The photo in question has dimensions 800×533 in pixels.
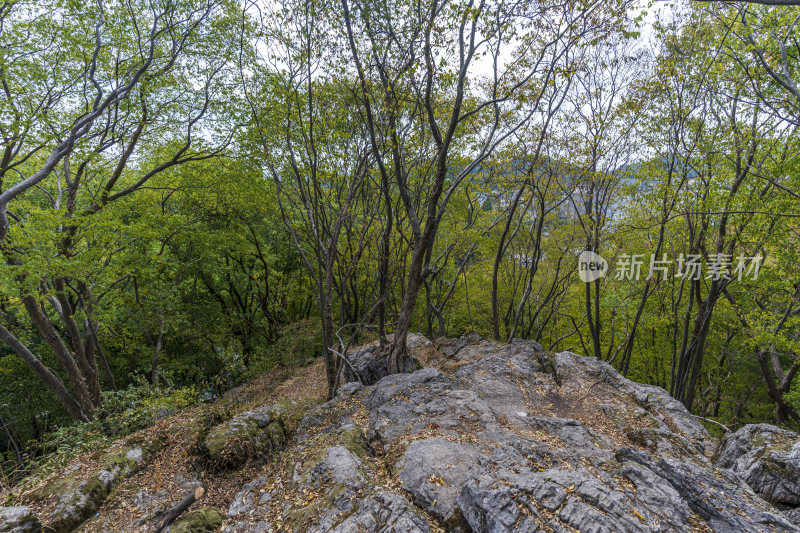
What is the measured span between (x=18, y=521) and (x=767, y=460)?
438 inches

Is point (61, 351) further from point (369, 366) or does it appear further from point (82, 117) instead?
point (369, 366)

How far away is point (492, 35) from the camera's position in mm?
7398

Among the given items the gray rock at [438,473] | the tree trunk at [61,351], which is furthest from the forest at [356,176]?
the gray rock at [438,473]

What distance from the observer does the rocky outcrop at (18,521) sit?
4539mm

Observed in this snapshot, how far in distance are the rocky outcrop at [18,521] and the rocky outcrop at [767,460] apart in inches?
421

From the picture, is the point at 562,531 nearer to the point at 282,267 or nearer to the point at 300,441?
the point at 300,441

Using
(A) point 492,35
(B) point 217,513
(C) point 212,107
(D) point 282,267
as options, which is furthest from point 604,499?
(D) point 282,267

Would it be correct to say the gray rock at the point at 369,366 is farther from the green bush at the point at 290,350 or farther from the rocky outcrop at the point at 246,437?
the green bush at the point at 290,350

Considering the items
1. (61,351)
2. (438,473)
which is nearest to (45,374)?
(61,351)

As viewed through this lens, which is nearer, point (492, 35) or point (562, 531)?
point (562, 531)

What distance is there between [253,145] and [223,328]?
9391mm

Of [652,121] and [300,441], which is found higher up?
[652,121]

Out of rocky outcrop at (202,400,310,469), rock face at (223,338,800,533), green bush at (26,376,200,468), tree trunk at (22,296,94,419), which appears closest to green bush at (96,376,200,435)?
green bush at (26,376,200,468)

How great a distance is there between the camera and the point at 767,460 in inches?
223
